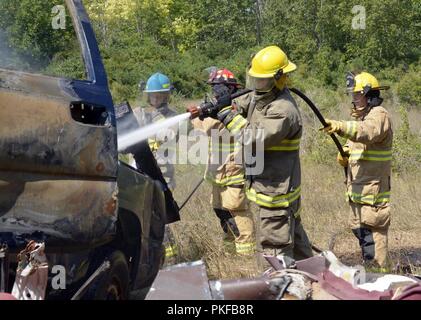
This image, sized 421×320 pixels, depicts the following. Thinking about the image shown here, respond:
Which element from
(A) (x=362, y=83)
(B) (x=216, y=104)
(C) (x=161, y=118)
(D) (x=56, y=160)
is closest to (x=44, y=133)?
(D) (x=56, y=160)

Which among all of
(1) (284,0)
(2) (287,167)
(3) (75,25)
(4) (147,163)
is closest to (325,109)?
(2) (287,167)

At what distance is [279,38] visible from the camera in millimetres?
32656

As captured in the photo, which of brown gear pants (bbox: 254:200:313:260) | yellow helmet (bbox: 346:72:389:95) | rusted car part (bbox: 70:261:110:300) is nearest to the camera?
rusted car part (bbox: 70:261:110:300)

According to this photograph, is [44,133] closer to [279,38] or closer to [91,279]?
[91,279]

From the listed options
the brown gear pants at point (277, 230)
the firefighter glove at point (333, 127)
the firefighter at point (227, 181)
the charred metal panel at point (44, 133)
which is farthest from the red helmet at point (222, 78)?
the charred metal panel at point (44, 133)

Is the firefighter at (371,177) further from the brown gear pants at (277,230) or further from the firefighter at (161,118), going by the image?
the firefighter at (161,118)

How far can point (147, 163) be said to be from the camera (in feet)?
12.9

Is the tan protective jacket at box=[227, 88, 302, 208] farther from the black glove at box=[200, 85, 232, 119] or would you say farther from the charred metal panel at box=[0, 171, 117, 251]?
the charred metal panel at box=[0, 171, 117, 251]

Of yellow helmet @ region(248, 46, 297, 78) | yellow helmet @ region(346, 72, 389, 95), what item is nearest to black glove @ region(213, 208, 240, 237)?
yellow helmet @ region(346, 72, 389, 95)

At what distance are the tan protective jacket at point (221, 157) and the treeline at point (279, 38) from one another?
250 inches

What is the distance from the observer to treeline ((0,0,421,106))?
858 inches

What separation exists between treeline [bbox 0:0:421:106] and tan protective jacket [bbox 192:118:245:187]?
250 inches

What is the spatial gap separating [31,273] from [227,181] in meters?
4.50
